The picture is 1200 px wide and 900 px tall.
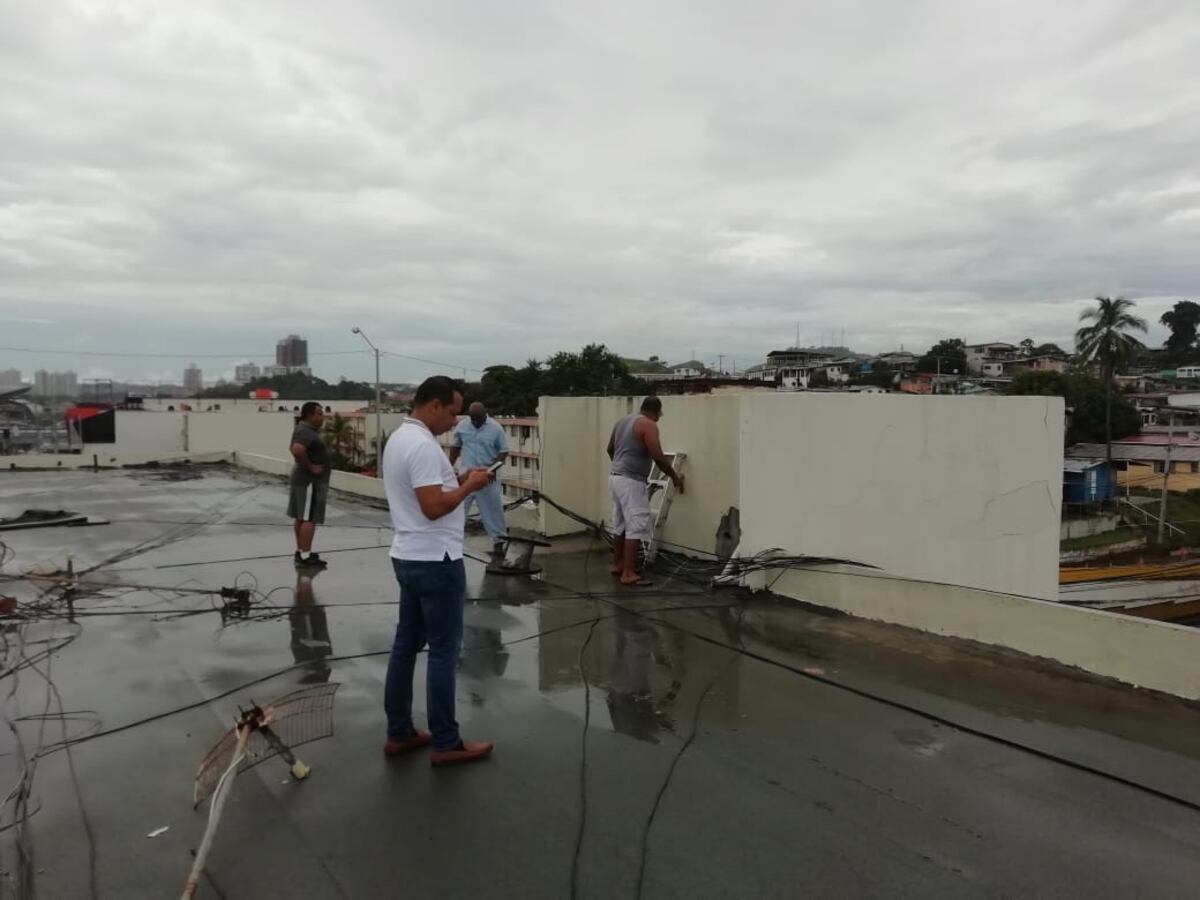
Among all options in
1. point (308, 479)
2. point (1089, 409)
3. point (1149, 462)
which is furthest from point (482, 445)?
point (1089, 409)

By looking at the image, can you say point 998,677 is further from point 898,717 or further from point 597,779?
point 597,779

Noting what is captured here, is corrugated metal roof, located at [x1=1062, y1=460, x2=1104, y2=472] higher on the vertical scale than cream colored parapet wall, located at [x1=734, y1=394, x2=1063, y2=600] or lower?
lower

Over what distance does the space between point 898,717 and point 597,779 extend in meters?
1.59

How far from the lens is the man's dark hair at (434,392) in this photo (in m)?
3.38

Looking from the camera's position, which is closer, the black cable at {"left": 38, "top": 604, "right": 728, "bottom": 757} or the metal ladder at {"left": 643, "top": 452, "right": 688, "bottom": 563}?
the black cable at {"left": 38, "top": 604, "right": 728, "bottom": 757}

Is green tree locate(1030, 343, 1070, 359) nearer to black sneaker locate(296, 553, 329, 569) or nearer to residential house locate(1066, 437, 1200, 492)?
residential house locate(1066, 437, 1200, 492)

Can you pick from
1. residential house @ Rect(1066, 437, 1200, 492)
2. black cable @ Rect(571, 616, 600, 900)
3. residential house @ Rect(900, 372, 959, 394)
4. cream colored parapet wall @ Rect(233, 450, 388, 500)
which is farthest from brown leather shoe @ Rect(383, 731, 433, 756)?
residential house @ Rect(1066, 437, 1200, 492)

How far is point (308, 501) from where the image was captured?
708cm

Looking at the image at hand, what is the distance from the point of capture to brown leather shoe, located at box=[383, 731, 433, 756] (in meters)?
3.27

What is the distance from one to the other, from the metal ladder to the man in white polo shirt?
3.79m

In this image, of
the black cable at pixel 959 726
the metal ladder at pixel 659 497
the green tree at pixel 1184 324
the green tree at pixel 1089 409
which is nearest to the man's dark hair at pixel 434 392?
the black cable at pixel 959 726

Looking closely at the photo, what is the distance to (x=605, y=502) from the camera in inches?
324

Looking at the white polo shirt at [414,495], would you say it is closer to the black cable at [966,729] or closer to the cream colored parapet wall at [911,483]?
the black cable at [966,729]

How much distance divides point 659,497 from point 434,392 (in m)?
4.20
